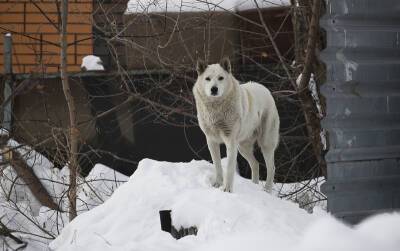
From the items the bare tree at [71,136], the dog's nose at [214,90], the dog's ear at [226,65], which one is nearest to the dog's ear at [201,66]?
the dog's ear at [226,65]

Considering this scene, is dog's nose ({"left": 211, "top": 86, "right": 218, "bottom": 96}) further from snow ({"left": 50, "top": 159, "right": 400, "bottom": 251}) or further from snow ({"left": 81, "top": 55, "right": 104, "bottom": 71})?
snow ({"left": 81, "top": 55, "right": 104, "bottom": 71})

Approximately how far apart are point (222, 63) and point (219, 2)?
154 inches

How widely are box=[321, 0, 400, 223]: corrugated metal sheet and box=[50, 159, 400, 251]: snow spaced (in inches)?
14.0

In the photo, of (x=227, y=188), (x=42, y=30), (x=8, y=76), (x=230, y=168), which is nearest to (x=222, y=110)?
(x=230, y=168)

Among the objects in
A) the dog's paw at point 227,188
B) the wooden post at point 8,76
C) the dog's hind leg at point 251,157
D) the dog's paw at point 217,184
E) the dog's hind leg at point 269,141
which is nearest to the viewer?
the dog's paw at point 227,188

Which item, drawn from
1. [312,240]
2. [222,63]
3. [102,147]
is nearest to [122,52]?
[102,147]

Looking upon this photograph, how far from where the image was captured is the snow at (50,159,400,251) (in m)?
4.52

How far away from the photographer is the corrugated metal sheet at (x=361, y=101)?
8.74 feet

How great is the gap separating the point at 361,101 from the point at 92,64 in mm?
9367

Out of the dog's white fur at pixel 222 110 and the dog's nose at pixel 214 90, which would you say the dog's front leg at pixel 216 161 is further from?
the dog's nose at pixel 214 90

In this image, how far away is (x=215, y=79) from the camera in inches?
269

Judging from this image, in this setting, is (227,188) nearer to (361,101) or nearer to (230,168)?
(230,168)

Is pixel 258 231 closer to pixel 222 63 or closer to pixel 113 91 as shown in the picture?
pixel 222 63

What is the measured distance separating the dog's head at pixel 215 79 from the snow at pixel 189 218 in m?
0.87
